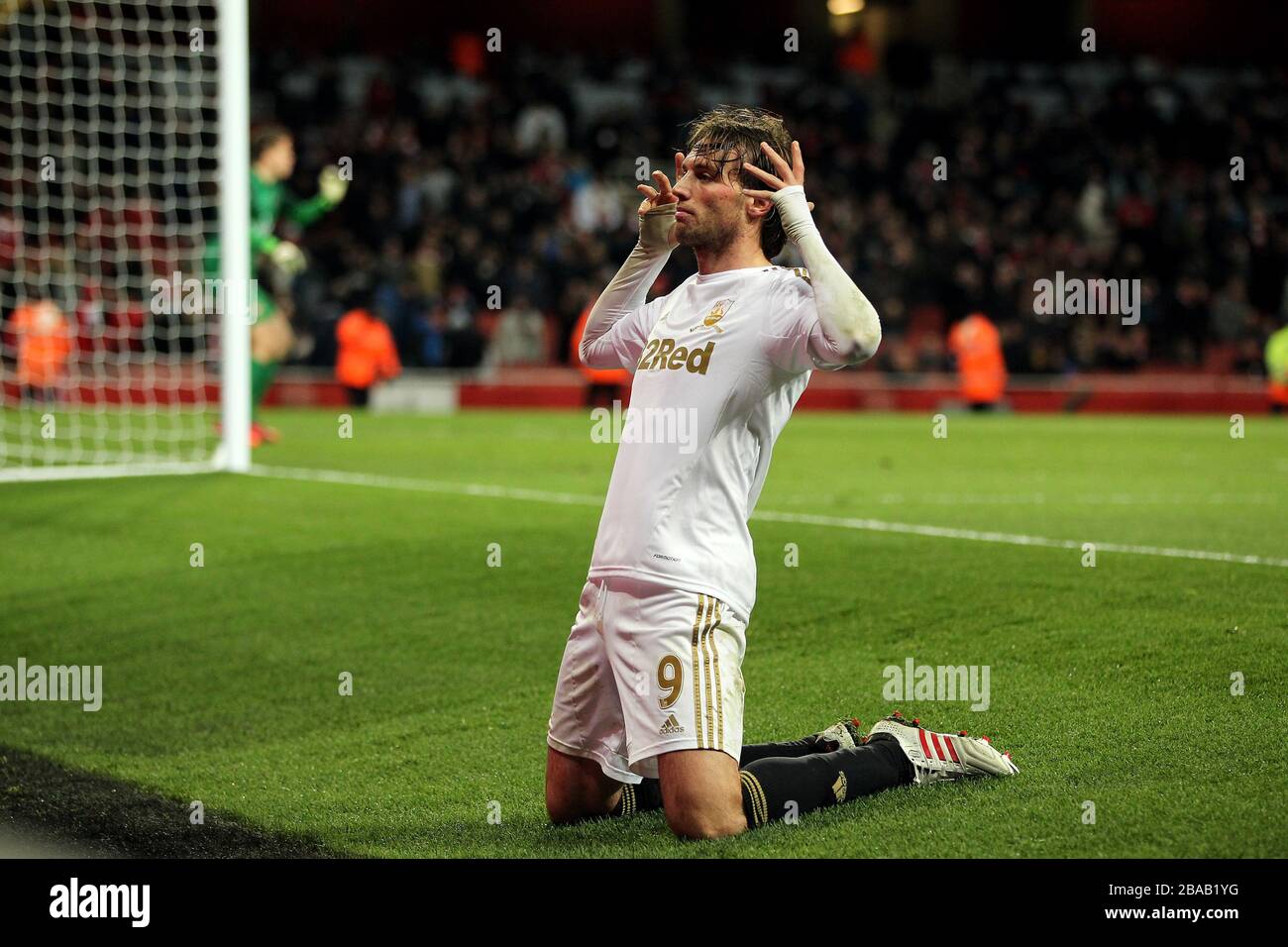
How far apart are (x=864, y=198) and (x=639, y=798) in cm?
2224

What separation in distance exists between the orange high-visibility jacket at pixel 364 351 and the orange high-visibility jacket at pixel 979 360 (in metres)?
7.60

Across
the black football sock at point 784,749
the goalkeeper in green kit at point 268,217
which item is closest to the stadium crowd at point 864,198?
the goalkeeper in green kit at point 268,217

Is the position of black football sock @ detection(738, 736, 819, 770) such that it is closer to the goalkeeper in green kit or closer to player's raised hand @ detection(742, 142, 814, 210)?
player's raised hand @ detection(742, 142, 814, 210)

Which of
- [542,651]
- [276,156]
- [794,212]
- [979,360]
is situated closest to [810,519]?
[542,651]

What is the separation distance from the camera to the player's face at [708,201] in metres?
4.07

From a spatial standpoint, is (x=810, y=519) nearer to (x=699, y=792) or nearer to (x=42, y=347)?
(x=699, y=792)

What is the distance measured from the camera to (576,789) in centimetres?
430

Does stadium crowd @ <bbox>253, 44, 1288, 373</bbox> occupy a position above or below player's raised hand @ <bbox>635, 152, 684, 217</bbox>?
above

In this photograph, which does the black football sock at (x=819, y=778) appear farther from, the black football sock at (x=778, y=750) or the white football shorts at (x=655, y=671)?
the white football shorts at (x=655, y=671)

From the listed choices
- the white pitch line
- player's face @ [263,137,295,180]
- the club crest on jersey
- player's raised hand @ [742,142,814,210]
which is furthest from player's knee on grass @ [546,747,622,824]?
player's face @ [263,137,295,180]

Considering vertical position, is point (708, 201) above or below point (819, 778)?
above

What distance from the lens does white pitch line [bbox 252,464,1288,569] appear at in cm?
768

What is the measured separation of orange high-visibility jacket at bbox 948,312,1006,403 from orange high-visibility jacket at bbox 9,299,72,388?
1130 centimetres
